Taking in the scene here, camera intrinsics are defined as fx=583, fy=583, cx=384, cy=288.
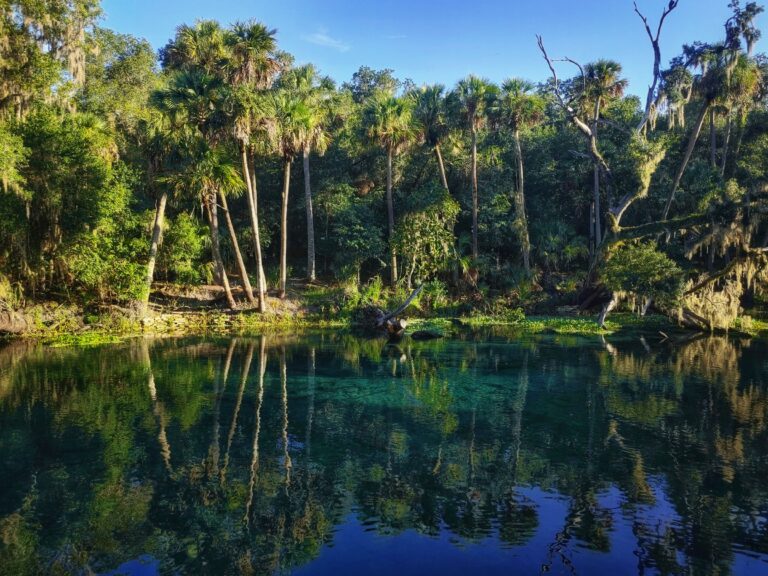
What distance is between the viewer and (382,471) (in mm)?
10867

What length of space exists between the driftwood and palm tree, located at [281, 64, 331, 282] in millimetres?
6775

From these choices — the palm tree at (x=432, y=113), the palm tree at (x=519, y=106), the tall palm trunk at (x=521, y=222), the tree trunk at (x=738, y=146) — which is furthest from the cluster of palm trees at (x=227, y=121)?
the tree trunk at (x=738, y=146)

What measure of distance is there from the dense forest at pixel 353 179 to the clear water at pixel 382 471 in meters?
10.7

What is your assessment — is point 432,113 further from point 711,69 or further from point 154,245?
point 154,245

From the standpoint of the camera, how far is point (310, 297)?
123 ft

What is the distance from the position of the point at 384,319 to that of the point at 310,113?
1255 cm

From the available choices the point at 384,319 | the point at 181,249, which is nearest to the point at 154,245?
the point at 181,249

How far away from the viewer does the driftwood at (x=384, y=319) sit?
31.3 meters

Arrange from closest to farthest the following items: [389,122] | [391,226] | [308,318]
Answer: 1. [308,318]
2. [389,122]
3. [391,226]

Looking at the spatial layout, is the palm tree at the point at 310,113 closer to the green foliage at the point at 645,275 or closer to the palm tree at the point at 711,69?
the green foliage at the point at 645,275

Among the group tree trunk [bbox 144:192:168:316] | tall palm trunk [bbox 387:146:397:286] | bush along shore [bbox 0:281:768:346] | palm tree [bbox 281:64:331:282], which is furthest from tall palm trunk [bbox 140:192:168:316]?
tall palm trunk [bbox 387:146:397:286]

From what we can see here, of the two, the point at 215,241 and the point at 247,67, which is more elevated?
the point at 247,67

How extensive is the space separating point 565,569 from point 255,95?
2799 cm

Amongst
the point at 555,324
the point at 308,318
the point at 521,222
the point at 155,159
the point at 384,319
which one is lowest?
the point at 555,324
